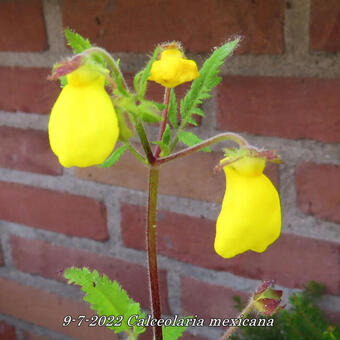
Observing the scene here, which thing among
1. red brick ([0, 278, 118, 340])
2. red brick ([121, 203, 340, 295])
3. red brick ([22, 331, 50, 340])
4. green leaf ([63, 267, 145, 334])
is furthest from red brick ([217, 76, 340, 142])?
red brick ([22, 331, 50, 340])

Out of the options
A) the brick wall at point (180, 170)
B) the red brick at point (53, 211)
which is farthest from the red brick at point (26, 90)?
the red brick at point (53, 211)

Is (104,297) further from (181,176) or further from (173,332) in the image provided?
(181,176)

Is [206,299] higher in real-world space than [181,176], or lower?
lower

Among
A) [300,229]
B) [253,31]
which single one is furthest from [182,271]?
[253,31]

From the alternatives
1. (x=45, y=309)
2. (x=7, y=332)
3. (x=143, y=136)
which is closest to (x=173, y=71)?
(x=143, y=136)

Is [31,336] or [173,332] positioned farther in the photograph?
[31,336]

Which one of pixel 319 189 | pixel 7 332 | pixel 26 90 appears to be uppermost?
pixel 26 90
